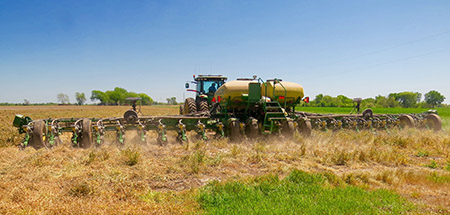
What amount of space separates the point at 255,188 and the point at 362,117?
9.91 metres

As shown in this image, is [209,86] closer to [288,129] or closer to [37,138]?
[288,129]

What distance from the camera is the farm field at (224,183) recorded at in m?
3.48

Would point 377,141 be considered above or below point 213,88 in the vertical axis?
below

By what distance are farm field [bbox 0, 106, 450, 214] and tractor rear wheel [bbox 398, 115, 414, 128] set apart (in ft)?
17.0

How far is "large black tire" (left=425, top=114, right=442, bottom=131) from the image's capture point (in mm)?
12273

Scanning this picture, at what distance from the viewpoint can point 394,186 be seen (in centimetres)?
443

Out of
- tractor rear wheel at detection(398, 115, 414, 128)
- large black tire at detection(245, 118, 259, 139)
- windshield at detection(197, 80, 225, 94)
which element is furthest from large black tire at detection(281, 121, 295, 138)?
tractor rear wheel at detection(398, 115, 414, 128)

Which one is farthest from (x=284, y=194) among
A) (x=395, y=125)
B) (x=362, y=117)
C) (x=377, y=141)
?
(x=395, y=125)

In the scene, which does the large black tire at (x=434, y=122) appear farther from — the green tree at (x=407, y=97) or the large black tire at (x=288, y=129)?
the green tree at (x=407, y=97)

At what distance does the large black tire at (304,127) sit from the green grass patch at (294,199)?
4919 millimetres

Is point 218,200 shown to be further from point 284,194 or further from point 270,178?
point 270,178

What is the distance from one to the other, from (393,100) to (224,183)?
79467mm

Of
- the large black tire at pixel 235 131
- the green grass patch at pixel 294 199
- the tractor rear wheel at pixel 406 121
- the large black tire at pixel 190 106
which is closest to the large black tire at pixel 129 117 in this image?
the large black tire at pixel 235 131

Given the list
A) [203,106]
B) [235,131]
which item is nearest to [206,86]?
[203,106]
